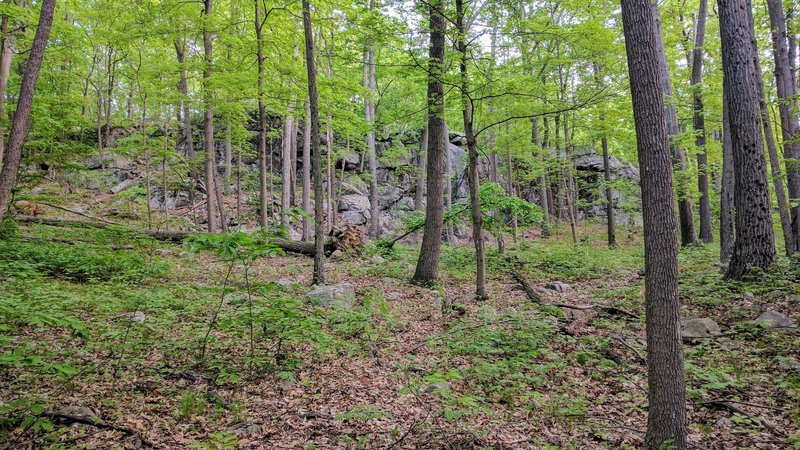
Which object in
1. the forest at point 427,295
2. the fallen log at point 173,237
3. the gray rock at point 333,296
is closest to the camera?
the forest at point 427,295

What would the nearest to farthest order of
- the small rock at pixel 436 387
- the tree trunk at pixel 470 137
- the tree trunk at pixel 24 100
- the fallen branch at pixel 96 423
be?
the fallen branch at pixel 96 423 < the small rock at pixel 436 387 < the tree trunk at pixel 470 137 < the tree trunk at pixel 24 100

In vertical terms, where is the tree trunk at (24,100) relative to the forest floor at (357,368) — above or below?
above

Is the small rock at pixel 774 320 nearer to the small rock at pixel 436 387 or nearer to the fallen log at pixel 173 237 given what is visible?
the small rock at pixel 436 387

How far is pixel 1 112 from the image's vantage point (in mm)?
10094

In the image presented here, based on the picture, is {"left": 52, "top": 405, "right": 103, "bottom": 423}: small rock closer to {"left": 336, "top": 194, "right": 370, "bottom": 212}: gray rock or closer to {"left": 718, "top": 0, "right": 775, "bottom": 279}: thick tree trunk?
{"left": 718, "top": 0, "right": 775, "bottom": 279}: thick tree trunk

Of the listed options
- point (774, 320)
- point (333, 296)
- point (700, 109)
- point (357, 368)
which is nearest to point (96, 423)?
point (357, 368)

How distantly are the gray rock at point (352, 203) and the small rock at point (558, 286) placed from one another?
1510 centimetres

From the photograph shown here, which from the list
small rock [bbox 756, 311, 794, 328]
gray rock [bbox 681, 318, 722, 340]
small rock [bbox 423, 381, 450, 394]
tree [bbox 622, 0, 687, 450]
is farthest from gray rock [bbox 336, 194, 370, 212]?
tree [bbox 622, 0, 687, 450]

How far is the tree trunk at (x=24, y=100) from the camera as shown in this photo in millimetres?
7797

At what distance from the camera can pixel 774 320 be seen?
18.1 ft

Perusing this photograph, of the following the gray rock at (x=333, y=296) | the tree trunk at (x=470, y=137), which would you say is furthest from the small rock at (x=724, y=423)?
the gray rock at (x=333, y=296)

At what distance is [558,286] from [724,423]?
578 centimetres

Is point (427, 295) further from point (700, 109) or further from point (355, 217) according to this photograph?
point (355, 217)

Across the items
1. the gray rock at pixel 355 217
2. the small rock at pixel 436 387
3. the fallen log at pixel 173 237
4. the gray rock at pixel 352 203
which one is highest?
the gray rock at pixel 352 203
